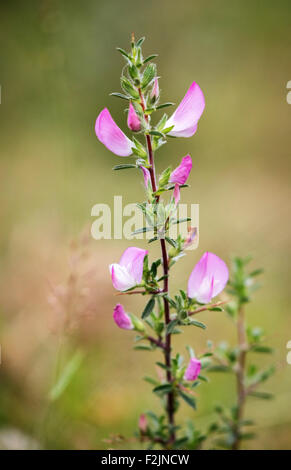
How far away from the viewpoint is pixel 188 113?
739 mm

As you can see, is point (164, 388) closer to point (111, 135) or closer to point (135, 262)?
point (135, 262)

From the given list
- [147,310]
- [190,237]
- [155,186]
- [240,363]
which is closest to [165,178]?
[155,186]

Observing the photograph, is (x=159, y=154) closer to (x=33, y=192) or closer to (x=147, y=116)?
(x=33, y=192)

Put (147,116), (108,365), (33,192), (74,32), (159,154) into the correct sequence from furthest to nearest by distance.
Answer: (74,32) < (159,154) < (33,192) < (108,365) < (147,116)

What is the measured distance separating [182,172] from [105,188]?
1.99m

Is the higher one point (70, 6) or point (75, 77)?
point (70, 6)

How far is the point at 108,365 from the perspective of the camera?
5.01 ft

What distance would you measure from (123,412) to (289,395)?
1.86ft

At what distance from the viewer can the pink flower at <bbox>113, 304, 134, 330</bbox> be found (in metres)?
0.79

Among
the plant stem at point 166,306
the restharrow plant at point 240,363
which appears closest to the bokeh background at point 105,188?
the plant stem at point 166,306

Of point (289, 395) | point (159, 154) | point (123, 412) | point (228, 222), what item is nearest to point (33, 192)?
point (159, 154)

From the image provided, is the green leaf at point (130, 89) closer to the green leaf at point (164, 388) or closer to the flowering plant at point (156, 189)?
the flowering plant at point (156, 189)

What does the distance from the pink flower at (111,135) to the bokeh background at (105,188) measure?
326 millimetres

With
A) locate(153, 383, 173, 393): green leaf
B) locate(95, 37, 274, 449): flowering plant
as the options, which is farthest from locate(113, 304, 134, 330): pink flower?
locate(153, 383, 173, 393): green leaf
